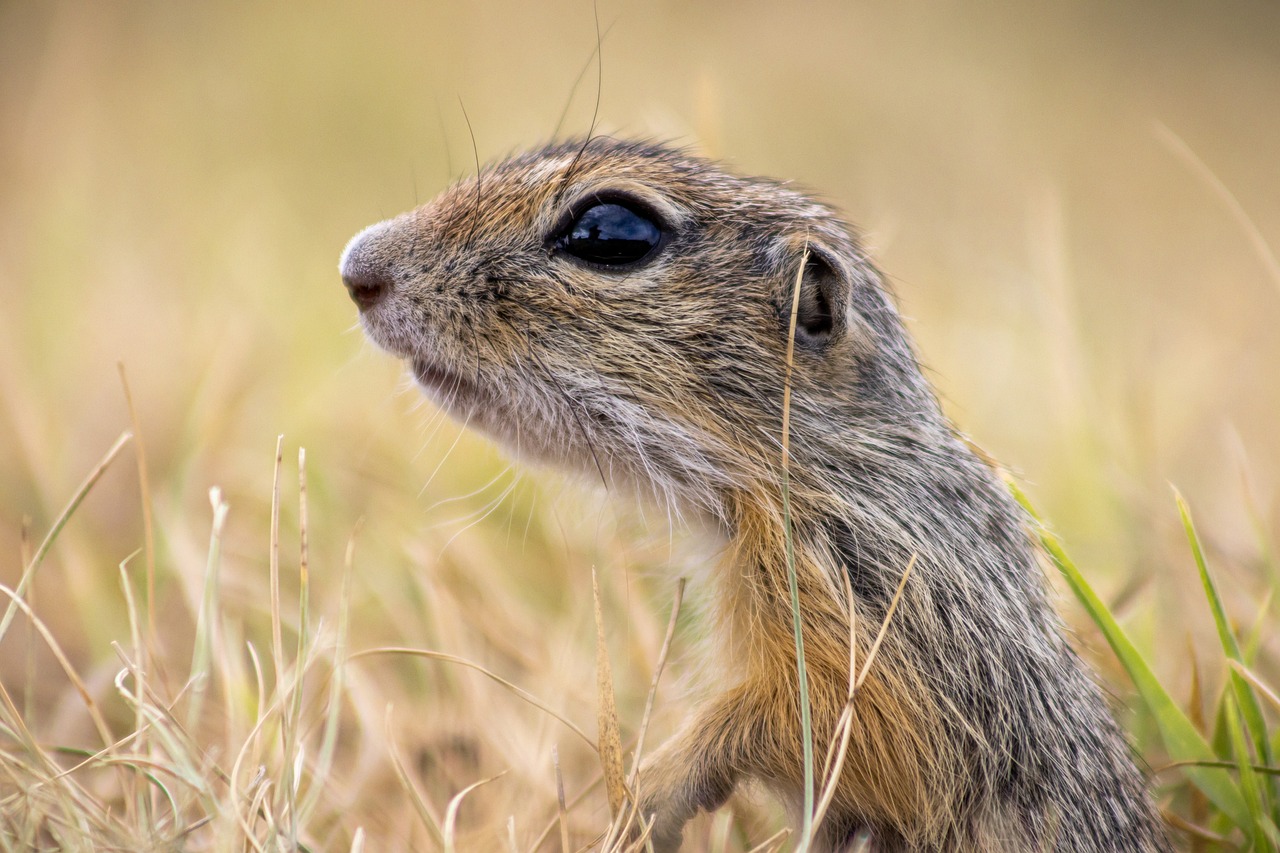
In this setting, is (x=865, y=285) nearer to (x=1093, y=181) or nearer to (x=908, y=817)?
(x=908, y=817)

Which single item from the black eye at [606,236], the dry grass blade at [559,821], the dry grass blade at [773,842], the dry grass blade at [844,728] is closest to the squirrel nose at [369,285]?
the black eye at [606,236]

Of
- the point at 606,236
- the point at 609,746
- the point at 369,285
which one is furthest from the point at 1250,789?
the point at 369,285

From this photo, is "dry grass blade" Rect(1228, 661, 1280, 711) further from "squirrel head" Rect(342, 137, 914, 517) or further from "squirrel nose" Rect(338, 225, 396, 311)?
"squirrel nose" Rect(338, 225, 396, 311)

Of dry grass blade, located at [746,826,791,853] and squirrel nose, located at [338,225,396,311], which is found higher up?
squirrel nose, located at [338,225,396,311]

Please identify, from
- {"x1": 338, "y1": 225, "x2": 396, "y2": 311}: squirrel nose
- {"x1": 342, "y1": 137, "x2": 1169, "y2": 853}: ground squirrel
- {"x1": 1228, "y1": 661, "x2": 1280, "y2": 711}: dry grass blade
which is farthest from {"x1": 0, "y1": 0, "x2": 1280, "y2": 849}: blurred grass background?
{"x1": 1228, "y1": 661, "x2": 1280, "y2": 711}: dry grass blade

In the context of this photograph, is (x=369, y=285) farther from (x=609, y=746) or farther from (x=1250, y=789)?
(x=1250, y=789)

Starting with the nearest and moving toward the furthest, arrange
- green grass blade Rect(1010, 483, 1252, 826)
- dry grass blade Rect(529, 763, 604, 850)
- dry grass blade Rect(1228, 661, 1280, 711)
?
1. dry grass blade Rect(529, 763, 604, 850)
2. dry grass blade Rect(1228, 661, 1280, 711)
3. green grass blade Rect(1010, 483, 1252, 826)
